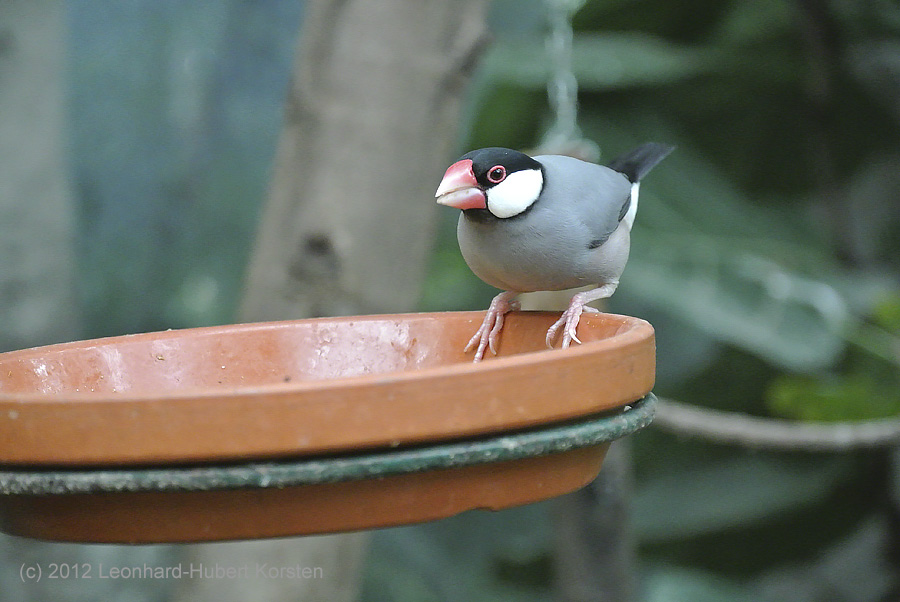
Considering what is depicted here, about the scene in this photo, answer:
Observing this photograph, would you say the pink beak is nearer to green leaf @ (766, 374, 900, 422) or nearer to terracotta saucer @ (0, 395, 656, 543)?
terracotta saucer @ (0, 395, 656, 543)

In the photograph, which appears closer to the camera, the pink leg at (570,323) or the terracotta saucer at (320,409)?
the terracotta saucer at (320,409)

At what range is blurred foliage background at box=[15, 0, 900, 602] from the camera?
3.18 meters

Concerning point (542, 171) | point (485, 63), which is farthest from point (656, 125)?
point (542, 171)

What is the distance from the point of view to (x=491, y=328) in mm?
1366

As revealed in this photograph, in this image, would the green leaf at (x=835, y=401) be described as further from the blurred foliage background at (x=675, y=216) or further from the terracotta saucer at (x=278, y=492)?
the terracotta saucer at (x=278, y=492)

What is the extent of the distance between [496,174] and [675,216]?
2188mm

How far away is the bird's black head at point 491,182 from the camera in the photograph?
132cm

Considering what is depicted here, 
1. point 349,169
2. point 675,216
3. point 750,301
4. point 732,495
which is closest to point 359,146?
point 349,169

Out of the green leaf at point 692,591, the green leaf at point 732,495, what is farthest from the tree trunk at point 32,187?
the green leaf at point 732,495

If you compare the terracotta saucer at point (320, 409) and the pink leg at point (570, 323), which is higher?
the terracotta saucer at point (320, 409)

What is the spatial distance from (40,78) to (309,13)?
899 mm

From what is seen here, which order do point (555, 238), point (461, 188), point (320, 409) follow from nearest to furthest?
point (320, 409) < point (461, 188) < point (555, 238)

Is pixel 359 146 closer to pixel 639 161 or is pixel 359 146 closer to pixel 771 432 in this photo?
pixel 639 161

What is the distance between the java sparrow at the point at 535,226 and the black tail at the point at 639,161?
180 millimetres
